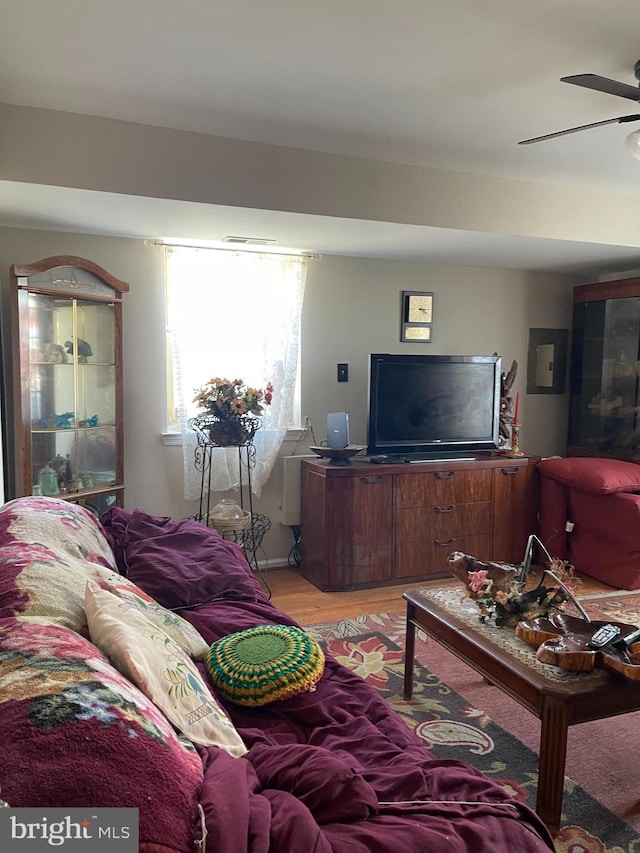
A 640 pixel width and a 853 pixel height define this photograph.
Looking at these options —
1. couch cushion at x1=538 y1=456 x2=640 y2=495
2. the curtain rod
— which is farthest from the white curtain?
couch cushion at x1=538 y1=456 x2=640 y2=495

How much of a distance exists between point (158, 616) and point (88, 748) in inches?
33.6

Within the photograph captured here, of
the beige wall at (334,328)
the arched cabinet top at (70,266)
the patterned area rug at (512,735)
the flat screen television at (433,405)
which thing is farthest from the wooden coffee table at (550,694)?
the arched cabinet top at (70,266)

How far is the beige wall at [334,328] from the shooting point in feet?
12.3

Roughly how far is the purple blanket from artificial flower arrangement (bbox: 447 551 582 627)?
0.65m

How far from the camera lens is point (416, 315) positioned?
451cm

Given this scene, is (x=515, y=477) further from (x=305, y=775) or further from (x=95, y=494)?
(x=305, y=775)

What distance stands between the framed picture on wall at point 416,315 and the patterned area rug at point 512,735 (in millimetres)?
2259

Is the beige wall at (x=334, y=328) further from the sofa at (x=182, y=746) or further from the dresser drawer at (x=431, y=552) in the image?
the sofa at (x=182, y=746)

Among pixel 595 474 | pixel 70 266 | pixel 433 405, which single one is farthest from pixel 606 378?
pixel 70 266

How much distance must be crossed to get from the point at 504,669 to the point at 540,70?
2.12m

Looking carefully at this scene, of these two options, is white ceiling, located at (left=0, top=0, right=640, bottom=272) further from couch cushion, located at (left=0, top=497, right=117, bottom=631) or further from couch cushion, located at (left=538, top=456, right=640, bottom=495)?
couch cushion, located at (left=538, top=456, right=640, bottom=495)

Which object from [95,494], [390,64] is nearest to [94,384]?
[95,494]

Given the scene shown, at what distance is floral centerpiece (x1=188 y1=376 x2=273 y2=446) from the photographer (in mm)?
3539

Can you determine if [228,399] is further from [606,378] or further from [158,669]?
[606,378]
